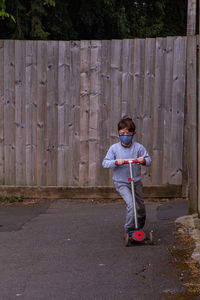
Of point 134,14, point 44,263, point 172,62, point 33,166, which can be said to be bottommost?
point 44,263

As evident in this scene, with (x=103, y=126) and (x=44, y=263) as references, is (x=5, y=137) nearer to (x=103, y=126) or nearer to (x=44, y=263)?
A: (x=103, y=126)

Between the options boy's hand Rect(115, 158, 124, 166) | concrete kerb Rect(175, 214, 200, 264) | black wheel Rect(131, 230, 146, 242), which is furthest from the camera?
boy's hand Rect(115, 158, 124, 166)

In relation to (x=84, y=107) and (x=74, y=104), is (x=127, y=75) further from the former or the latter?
(x=74, y=104)

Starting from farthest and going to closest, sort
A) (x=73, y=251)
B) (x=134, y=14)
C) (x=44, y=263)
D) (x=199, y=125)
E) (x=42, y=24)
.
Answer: (x=134, y=14), (x=42, y=24), (x=199, y=125), (x=73, y=251), (x=44, y=263)

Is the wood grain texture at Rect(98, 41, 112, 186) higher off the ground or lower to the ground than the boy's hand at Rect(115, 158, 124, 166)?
higher

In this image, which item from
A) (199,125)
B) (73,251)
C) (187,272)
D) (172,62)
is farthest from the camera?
(172,62)

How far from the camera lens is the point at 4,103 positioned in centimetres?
778

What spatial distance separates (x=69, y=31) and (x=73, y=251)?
7175 millimetres

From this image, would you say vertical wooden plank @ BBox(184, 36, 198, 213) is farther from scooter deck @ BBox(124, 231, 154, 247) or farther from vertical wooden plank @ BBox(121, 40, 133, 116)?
vertical wooden plank @ BBox(121, 40, 133, 116)

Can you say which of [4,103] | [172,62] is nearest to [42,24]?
[4,103]

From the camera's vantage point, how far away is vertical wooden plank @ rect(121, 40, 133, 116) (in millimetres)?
7555

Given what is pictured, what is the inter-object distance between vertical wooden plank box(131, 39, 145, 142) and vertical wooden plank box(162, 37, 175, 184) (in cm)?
36

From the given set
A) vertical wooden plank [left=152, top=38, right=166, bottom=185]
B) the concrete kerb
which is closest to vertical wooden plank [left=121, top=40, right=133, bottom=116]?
vertical wooden plank [left=152, top=38, right=166, bottom=185]

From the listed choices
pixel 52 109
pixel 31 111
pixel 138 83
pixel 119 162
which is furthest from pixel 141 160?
pixel 31 111
